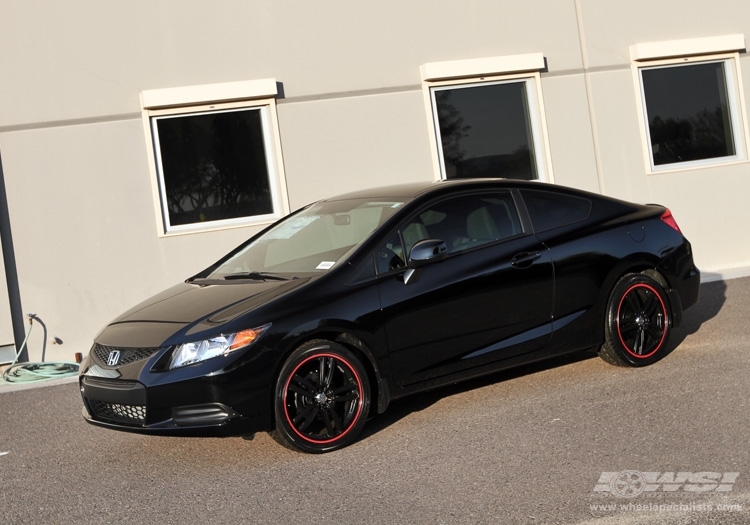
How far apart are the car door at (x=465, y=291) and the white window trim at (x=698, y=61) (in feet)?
18.8

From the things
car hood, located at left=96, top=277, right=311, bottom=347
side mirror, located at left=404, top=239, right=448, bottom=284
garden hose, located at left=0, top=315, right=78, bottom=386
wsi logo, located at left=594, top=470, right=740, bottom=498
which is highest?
side mirror, located at left=404, top=239, right=448, bottom=284

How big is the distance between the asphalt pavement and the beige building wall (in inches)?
135

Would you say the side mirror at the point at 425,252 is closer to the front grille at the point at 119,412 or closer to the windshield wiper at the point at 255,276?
the windshield wiper at the point at 255,276

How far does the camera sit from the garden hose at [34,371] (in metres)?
9.29

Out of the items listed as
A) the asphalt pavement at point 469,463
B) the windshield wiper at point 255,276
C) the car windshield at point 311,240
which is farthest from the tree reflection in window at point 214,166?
the windshield wiper at point 255,276

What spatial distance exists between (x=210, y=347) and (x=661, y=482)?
2.44 m

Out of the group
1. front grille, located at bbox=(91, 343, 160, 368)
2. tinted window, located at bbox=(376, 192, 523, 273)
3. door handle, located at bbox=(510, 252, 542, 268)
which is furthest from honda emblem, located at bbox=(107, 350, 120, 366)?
door handle, located at bbox=(510, 252, 542, 268)

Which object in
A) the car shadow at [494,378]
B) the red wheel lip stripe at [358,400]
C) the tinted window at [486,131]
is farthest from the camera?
the tinted window at [486,131]

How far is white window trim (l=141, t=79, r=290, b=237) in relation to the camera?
1038 centimetres

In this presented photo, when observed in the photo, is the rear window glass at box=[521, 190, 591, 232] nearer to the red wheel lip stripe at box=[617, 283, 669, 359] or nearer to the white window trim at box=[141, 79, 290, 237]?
the red wheel lip stripe at box=[617, 283, 669, 359]

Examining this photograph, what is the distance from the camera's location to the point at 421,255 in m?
5.93

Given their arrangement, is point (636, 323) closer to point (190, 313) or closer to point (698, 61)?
point (190, 313)

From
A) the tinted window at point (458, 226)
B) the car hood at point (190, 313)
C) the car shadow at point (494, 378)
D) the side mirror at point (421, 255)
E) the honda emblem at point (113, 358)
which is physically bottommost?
the car shadow at point (494, 378)

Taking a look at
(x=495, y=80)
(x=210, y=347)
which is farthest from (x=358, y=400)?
(x=495, y=80)
